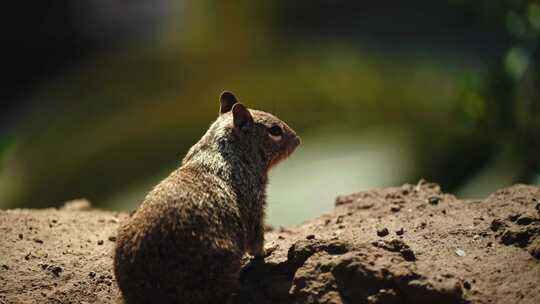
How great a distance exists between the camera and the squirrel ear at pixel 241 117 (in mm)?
6297

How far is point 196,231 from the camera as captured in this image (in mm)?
5305

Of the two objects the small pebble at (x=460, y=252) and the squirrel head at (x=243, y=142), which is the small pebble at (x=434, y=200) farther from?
the squirrel head at (x=243, y=142)

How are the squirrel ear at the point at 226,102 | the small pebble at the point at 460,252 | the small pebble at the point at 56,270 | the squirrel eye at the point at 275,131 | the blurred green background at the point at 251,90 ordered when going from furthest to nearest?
1. the blurred green background at the point at 251,90
2. the squirrel ear at the point at 226,102
3. the squirrel eye at the point at 275,131
4. the small pebble at the point at 56,270
5. the small pebble at the point at 460,252

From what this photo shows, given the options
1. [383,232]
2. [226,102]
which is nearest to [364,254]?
[383,232]

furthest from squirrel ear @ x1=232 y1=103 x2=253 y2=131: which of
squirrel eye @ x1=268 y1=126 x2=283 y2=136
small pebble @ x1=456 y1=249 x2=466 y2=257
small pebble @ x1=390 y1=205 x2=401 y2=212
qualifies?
small pebble @ x1=456 y1=249 x2=466 y2=257

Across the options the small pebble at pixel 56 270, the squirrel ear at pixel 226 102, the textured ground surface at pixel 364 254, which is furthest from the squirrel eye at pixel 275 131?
the small pebble at pixel 56 270

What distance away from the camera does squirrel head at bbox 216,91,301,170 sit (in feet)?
20.9

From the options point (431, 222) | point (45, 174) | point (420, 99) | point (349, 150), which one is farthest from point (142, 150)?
point (431, 222)

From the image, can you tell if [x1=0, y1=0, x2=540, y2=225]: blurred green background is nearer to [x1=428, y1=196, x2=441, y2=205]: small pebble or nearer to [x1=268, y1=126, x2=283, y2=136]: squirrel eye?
[x1=428, y1=196, x2=441, y2=205]: small pebble

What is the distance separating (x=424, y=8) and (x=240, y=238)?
10.7m

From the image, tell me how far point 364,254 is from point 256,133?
167 cm

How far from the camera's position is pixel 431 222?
→ 6.52m

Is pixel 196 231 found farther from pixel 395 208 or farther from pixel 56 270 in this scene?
pixel 395 208

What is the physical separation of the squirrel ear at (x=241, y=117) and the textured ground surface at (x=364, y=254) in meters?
1.06
